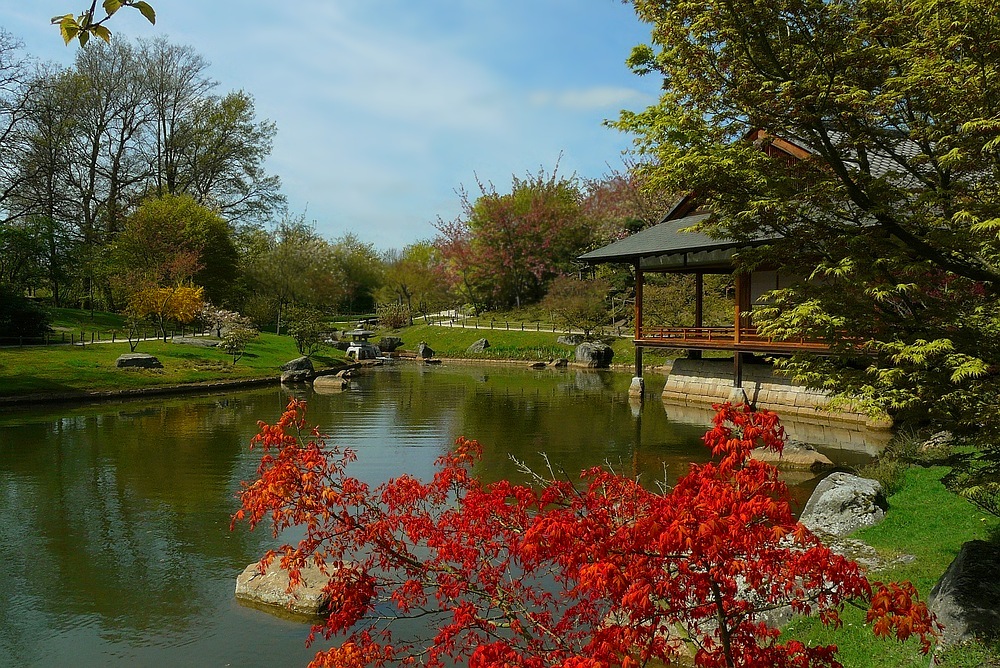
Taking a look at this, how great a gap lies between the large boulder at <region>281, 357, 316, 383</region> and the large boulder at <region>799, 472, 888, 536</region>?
25016 mm

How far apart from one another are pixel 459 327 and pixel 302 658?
42396 mm

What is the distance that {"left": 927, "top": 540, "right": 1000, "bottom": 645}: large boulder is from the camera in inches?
204

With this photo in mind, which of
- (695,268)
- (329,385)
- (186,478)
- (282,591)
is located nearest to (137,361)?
(329,385)

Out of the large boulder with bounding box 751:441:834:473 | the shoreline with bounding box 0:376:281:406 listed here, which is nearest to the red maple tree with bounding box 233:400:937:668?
the large boulder with bounding box 751:441:834:473

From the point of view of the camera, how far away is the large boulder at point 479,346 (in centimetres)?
4300

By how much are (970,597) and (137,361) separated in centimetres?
2718

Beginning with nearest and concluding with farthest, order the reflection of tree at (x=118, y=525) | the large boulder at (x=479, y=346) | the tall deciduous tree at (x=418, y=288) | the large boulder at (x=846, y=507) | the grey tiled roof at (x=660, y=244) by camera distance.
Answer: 1. the reflection of tree at (x=118, y=525)
2. the large boulder at (x=846, y=507)
3. the grey tiled roof at (x=660, y=244)
4. the large boulder at (x=479, y=346)
5. the tall deciduous tree at (x=418, y=288)

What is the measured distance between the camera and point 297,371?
102 ft

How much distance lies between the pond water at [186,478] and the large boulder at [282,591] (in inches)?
8.3

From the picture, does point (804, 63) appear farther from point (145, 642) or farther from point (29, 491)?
point (29, 491)

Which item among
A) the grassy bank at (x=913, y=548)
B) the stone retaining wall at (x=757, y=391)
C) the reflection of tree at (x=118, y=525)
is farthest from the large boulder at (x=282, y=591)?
the stone retaining wall at (x=757, y=391)

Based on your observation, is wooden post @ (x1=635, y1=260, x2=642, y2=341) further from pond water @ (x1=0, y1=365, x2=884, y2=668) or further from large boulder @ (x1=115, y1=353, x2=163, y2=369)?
large boulder @ (x1=115, y1=353, x2=163, y2=369)

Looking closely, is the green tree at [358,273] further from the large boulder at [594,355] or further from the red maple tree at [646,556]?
the red maple tree at [646,556]

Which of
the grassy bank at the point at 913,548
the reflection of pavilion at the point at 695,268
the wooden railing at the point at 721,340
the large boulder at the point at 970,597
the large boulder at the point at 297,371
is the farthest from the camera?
the large boulder at the point at 297,371
